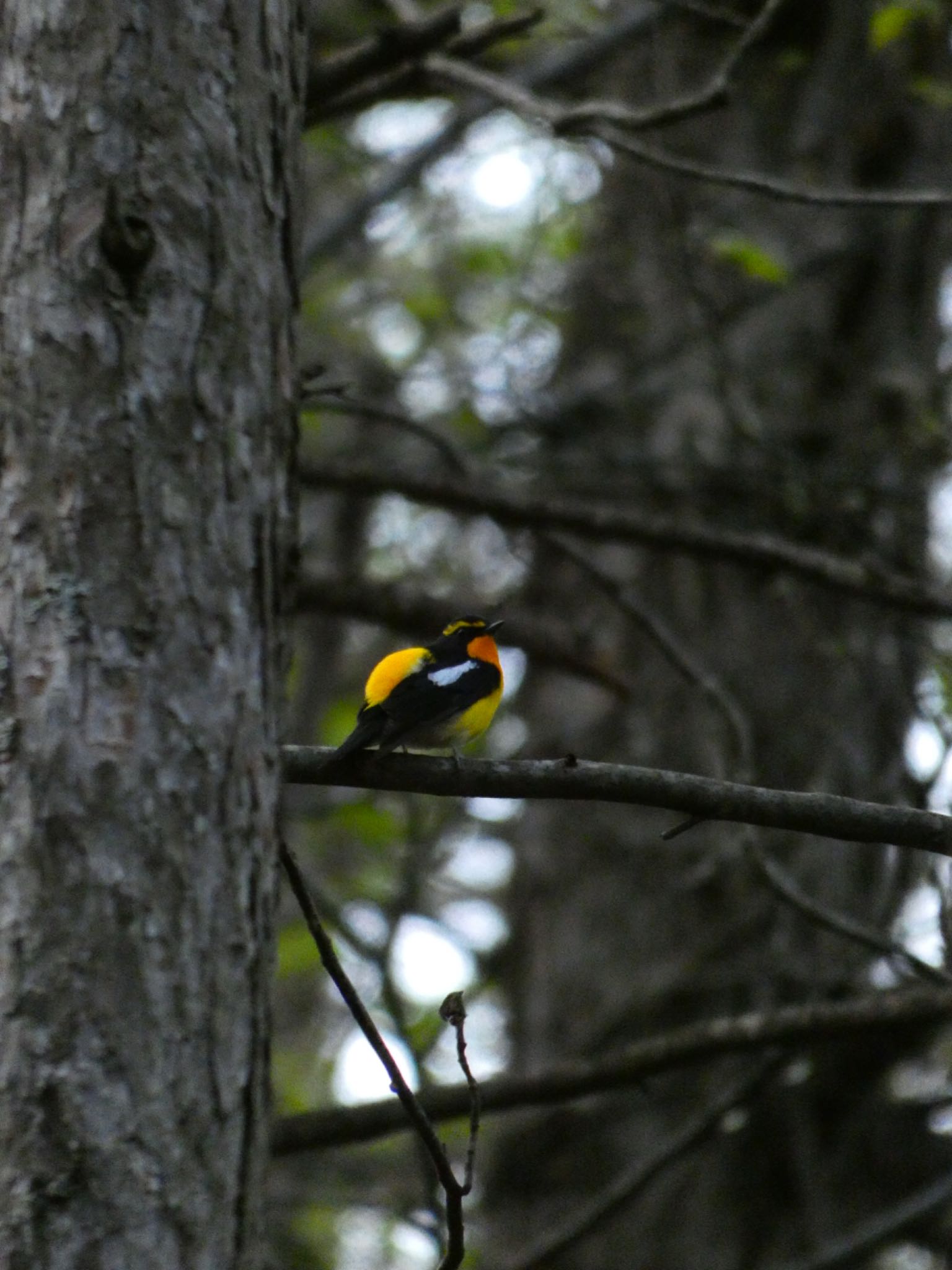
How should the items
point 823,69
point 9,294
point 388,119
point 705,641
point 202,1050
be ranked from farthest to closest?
point 388,119 → point 823,69 → point 705,641 → point 9,294 → point 202,1050

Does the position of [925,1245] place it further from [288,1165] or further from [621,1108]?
[288,1165]

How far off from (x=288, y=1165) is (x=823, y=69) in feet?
20.8

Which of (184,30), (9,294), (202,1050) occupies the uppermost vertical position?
(184,30)

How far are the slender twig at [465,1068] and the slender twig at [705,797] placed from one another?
398 millimetres

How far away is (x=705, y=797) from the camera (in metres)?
2.74

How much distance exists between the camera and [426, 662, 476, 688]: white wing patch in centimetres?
456

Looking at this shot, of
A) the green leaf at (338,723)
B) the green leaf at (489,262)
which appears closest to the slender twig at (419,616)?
the green leaf at (338,723)

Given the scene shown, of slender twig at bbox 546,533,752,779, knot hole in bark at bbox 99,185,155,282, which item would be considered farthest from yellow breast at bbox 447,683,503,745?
knot hole in bark at bbox 99,185,155,282

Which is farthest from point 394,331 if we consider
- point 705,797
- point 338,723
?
point 705,797

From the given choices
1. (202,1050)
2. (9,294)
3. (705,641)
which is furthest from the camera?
(705,641)

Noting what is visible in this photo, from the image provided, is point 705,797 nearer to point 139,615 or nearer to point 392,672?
point 139,615

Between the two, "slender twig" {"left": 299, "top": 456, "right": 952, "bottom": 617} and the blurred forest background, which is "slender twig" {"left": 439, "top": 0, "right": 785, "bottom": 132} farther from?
"slender twig" {"left": 299, "top": 456, "right": 952, "bottom": 617}

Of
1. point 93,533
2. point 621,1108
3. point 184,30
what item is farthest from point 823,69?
point 93,533

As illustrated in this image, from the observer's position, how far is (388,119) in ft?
33.9
